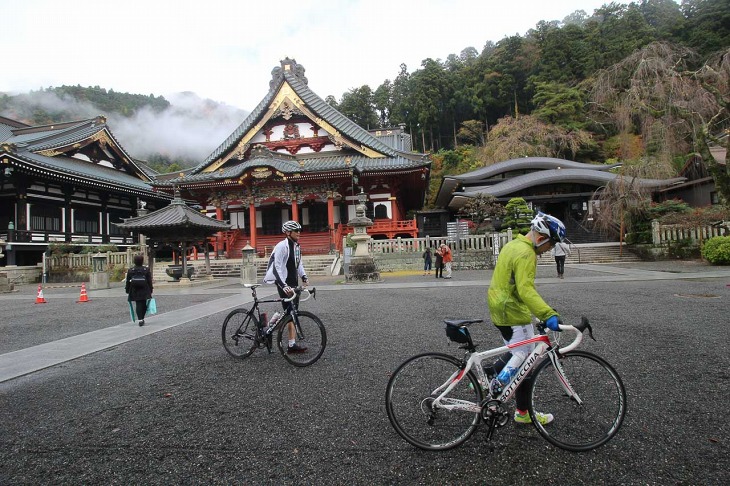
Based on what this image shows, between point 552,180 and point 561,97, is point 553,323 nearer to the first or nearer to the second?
point 552,180

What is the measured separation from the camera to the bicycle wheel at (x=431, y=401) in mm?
2607

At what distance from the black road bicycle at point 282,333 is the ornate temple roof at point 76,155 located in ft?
71.5

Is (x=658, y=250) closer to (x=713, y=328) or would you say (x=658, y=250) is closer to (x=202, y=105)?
(x=713, y=328)

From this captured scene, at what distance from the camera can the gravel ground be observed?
2398 millimetres

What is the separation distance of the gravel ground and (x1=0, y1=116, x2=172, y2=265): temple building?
19.1 meters

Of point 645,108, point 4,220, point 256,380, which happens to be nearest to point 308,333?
point 256,380

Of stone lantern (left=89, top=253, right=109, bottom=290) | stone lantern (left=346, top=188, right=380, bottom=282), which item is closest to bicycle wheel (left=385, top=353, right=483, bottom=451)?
stone lantern (left=346, top=188, right=380, bottom=282)

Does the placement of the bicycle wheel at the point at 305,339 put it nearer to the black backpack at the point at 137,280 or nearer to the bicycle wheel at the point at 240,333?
the bicycle wheel at the point at 240,333

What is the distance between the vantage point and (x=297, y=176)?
71.5 ft

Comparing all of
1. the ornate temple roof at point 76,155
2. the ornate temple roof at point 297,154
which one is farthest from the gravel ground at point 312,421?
the ornate temple roof at point 76,155

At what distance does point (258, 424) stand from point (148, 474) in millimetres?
820

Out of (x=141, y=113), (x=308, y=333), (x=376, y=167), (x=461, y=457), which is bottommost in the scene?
(x=461, y=457)

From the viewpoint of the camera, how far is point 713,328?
552 cm

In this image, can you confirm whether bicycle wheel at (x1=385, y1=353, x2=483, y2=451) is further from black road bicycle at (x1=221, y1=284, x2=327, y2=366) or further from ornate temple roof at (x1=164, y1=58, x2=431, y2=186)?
ornate temple roof at (x1=164, y1=58, x2=431, y2=186)
